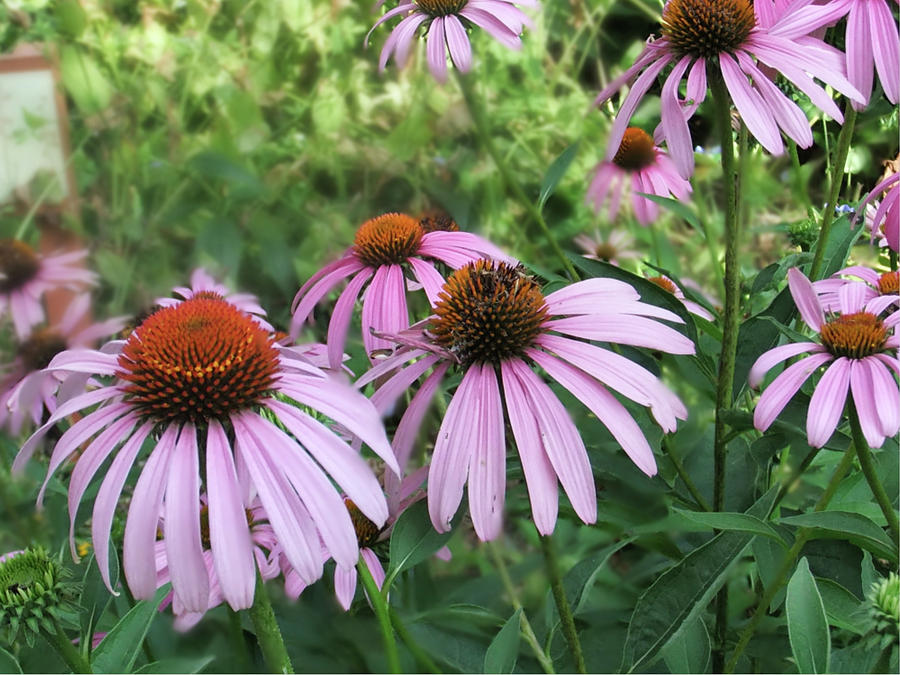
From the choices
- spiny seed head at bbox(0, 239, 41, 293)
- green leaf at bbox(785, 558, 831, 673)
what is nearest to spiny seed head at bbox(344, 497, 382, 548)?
green leaf at bbox(785, 558, 831, 673)

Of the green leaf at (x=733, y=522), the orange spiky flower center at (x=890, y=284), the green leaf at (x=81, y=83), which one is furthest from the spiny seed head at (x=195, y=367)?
the green leaf at (x=81, y=83)

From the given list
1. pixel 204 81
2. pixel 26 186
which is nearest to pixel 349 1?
pixel 204 81

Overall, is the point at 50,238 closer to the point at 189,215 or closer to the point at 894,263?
the point at 189,215

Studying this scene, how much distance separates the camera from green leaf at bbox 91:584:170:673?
1.58 ft

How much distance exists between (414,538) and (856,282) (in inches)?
14.6

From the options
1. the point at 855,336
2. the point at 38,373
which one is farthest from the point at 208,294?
the point at 855,336

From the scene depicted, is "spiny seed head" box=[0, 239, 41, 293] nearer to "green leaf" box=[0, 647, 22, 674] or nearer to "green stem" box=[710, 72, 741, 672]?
"green leaf" box=[0, 647, 22, 674]

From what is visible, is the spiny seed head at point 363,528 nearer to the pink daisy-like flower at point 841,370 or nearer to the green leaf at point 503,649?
the green leaf at point 503,649

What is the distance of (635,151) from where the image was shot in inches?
33.1

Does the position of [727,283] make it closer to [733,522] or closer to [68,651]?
[733,522]

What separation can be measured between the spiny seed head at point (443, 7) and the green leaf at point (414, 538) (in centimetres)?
43

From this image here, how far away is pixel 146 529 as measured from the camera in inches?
15.0

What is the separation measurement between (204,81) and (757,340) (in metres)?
1.41

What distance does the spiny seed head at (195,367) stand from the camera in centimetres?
43
